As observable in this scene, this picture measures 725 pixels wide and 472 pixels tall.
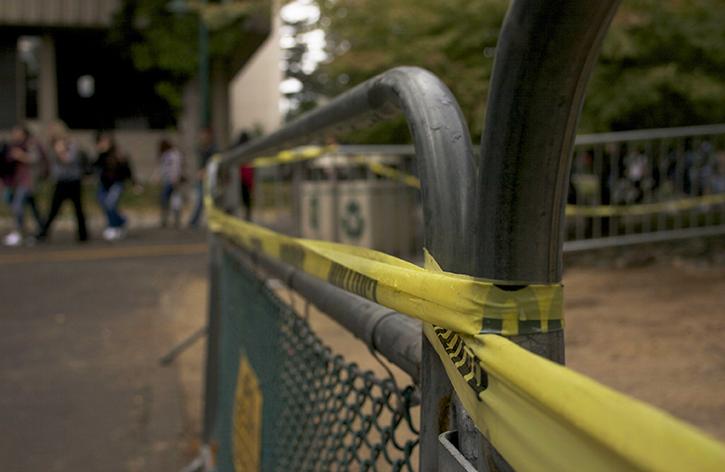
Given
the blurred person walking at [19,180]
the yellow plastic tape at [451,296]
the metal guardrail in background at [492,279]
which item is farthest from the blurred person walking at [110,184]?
the yellow plastic tape at [451,296]

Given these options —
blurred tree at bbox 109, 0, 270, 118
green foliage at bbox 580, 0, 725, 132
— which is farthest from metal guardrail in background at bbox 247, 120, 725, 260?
blurred tree at bbox 109, 0, 270, 118

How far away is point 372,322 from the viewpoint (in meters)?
1.41

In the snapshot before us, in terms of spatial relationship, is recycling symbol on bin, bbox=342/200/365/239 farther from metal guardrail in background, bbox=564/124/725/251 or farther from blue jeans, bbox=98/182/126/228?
blue jeans, bbox=98/182/126/228

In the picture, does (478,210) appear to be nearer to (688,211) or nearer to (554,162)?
(554,162)

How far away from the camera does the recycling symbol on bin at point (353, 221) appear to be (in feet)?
31.4

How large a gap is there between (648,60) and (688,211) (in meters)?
1.87

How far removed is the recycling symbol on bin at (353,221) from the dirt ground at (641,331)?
5.57 feet

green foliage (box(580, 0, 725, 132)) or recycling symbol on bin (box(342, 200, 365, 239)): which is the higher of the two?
green foliage (box(580, 0, 725, 132))

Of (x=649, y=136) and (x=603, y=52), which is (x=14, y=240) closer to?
(x=603, y=52)

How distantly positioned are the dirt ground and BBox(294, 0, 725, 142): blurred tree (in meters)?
1.78

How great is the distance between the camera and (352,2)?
11352 millimetres

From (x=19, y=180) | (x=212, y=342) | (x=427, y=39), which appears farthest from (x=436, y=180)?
(x=19, y=180)

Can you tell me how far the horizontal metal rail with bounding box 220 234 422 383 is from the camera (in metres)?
1.25

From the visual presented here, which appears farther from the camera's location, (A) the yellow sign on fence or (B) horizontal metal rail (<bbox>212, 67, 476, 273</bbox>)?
(A) the yellow sign on fence
